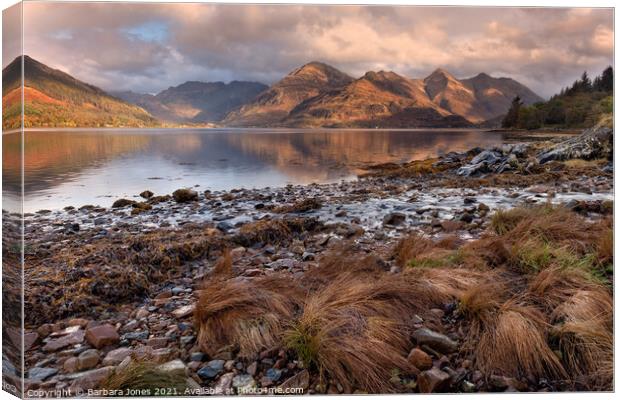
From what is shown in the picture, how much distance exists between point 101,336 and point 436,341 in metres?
2.22

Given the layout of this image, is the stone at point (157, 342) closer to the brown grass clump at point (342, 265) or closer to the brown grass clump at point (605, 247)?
the brown grass clump at point (342, 265)

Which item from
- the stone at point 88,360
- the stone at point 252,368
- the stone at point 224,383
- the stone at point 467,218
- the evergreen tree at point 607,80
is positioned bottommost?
the stone at point 224,383

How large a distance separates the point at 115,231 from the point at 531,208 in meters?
3.45

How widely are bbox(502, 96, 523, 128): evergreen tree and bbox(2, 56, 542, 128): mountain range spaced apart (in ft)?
0.17

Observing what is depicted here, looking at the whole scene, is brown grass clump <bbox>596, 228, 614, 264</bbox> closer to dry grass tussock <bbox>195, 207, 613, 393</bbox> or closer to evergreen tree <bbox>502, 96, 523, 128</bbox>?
dry grass tussock <bbox>195, 207, 613, 393</bbox>

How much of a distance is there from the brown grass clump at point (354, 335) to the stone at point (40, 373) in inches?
61.6

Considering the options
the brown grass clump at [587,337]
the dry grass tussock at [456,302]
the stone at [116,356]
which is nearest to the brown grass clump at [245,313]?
the dry grass tussock at [456,302]

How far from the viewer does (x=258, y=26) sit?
3.26 meters

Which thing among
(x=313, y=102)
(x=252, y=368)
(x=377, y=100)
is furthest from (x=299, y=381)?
(x=377, y=100)

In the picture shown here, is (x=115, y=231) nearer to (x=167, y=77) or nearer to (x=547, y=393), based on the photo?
(x=167, y=77)

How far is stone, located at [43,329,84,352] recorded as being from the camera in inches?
111

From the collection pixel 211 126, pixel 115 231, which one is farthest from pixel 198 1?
pixel 115 231

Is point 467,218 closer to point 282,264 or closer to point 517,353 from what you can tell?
point 517,353

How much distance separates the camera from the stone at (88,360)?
274cm
